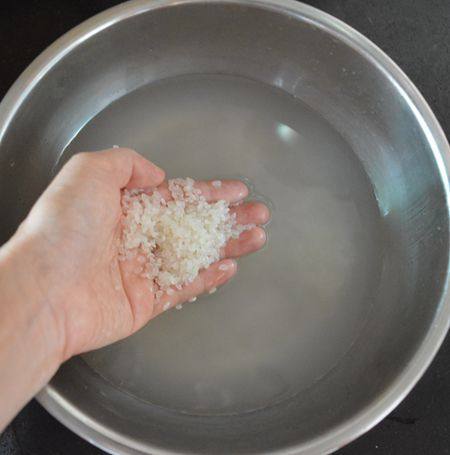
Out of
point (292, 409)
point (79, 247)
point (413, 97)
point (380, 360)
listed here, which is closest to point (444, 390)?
point (380, 360)

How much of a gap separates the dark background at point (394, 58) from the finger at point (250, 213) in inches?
17.4

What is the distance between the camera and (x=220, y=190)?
1116mm

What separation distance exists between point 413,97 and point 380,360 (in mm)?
487

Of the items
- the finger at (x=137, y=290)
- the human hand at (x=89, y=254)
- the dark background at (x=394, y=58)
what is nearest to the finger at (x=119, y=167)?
the human hand at (x=89, y=254)

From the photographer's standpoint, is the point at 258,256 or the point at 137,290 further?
the point at 258,256

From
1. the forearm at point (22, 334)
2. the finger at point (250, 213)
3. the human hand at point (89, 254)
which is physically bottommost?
the forearm at point (22, 334)

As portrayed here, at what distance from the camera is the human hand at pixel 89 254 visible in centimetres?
86

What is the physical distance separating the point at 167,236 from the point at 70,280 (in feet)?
0.65

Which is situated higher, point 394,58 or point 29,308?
point 394,58

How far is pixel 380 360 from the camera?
3.44 feet

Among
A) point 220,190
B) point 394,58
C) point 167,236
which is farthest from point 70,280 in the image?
point 394,58

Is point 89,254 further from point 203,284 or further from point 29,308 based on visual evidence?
point 203,284

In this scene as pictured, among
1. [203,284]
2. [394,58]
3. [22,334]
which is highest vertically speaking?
[394,58]

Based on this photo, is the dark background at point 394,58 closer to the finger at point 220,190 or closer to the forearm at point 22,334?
the forearm at point 22,334
